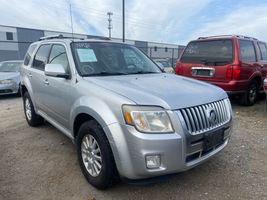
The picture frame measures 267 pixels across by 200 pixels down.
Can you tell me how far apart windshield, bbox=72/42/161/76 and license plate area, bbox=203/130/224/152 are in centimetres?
146

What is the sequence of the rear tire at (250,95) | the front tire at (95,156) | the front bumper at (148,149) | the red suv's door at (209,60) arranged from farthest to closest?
the rear tire at (250,95)
the red suv's door at (209,60)
the front tire at (95,156)
the front bumper at (148,149)

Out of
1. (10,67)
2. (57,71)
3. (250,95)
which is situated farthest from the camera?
(10,67)

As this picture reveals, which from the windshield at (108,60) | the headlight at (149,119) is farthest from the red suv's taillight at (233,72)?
the headlight at (149,119)

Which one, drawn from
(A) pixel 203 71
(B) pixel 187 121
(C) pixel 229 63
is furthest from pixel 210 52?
(B) pixel 187 121

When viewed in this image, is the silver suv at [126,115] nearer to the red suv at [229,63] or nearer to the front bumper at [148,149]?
the front bumper at [148,149]

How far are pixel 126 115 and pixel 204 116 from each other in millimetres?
834

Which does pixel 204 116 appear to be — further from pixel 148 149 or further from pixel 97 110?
pixel 97 110

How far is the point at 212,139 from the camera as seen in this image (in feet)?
8.34

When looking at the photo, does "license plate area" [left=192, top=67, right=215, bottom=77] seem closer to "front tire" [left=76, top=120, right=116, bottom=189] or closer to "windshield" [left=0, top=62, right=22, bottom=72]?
"front tire" [left=76, top=120, right=116, bottom=189]

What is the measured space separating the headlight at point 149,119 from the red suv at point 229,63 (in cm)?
418

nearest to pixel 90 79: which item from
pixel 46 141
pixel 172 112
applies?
pixel 172 112

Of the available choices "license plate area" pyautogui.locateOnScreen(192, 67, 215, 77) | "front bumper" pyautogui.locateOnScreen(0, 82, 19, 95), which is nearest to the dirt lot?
"license plate area" pyautogui.locateOnScreen(192, 67, 215, 77)

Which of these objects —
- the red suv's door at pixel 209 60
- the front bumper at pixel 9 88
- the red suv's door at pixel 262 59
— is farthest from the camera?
the front bumper at pixel 9 88

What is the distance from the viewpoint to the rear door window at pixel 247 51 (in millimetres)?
5965
